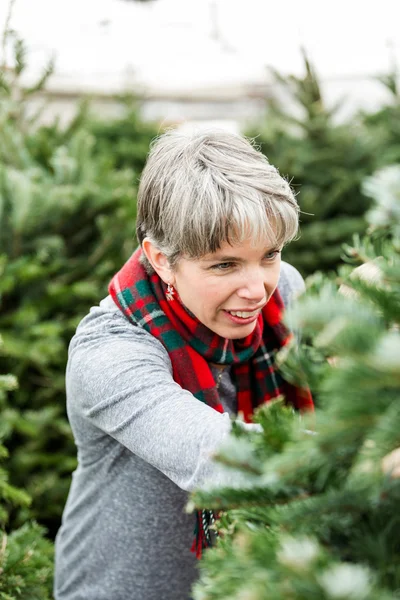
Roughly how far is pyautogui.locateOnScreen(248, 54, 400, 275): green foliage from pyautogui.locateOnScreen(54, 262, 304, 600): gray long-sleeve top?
306cm

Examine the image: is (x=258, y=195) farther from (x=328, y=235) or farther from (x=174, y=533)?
(x=328, y=235)

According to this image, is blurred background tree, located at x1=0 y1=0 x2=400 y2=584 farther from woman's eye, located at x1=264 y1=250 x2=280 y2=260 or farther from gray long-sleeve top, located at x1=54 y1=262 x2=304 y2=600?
woman's eye, located at x1=264 y1=250 x2=280 y2=260

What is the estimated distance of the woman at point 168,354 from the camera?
1.56m

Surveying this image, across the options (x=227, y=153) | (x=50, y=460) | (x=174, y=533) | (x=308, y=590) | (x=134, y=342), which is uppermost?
(x=227, y=153)

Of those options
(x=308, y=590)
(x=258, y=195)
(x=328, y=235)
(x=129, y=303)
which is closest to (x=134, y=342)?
(x=129, y=303)

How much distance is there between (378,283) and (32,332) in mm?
2388

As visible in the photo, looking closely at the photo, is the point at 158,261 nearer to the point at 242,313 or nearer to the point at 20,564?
the point at 242,313

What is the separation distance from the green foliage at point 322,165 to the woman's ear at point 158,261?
3327mm

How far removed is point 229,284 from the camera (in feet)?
5.33

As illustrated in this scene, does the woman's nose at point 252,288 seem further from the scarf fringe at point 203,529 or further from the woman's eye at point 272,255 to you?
the scarf fringe at point 203,529

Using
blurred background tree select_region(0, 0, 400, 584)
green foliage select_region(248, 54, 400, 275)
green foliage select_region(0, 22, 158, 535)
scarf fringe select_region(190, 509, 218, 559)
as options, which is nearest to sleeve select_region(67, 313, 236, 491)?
scarf fringe select_region(190, 509, 218, 559)

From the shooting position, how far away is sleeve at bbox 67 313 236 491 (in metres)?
1.29

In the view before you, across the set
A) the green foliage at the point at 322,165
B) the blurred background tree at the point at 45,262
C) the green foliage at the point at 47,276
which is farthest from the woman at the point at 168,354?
the green foliage at the point at 322,165

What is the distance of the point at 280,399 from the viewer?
83 cm
